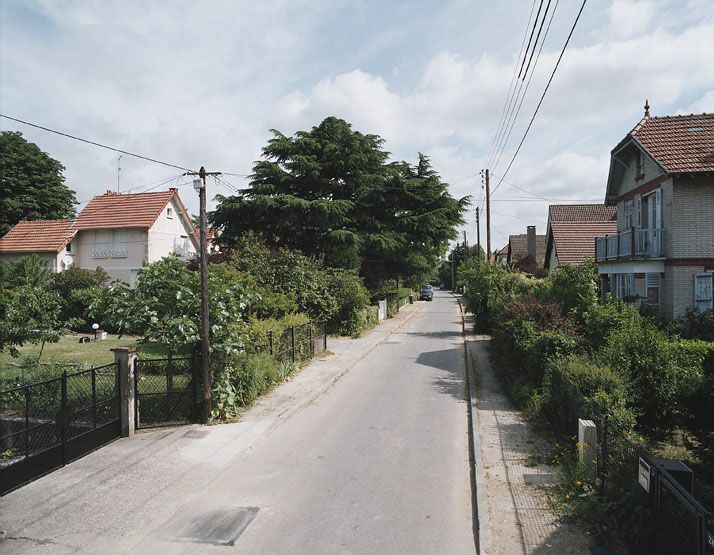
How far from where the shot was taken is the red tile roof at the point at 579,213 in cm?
3712

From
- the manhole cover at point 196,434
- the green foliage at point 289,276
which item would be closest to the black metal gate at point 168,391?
the manhole cover at point 196,434

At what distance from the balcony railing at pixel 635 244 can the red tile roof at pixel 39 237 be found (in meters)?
29.8

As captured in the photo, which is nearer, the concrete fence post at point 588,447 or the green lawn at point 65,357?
the concrete fence post at point 588,447

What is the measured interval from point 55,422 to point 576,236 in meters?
32.8

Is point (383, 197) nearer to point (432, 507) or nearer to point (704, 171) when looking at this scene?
point (704, 171)

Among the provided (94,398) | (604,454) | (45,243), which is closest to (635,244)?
(604,454)

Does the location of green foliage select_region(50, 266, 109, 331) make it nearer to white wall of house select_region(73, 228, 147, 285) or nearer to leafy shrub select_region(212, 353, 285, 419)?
white wall of house select_region(73, 228, 147, 285)

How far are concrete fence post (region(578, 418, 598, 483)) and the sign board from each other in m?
1.59

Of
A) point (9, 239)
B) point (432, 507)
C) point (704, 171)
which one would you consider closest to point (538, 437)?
point (432, 507)

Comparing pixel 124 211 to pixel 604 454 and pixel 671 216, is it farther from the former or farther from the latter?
pixel 604 454

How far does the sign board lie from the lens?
5544 mm

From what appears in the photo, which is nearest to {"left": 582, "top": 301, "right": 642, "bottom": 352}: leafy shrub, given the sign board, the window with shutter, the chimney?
the window with shutter

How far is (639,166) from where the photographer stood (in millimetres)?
19234

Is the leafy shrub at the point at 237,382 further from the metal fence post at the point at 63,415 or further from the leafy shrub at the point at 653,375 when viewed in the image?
the leafy shrub at the point at 653,375
